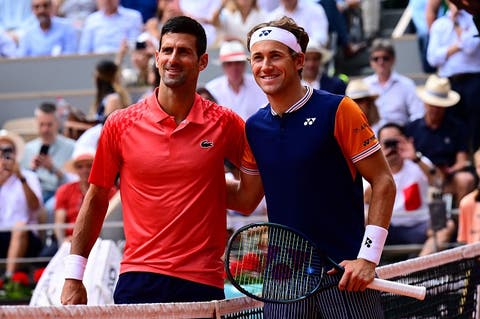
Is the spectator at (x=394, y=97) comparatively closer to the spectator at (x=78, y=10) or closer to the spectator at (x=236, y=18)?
the spectator at (x=236, y=18)

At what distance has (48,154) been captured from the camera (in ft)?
44.8

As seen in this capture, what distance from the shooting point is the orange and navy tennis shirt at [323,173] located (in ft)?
17.6

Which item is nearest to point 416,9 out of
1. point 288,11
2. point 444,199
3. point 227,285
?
point 288,11

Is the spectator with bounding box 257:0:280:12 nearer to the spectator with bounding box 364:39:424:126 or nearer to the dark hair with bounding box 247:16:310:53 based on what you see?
the spectator with bounding box 364:39:424:126

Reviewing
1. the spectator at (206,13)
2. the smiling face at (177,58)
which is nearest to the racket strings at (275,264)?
the smiling face at (177,58)

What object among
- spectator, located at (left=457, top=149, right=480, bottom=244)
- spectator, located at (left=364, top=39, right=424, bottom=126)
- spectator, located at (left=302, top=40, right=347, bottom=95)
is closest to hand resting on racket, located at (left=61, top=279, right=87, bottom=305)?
spectator, located at (left=457, top=149, right=480, bottom=244)

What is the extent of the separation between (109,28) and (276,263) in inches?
442

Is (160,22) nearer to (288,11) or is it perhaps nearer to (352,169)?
(288,11)

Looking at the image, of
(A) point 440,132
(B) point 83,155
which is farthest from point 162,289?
(A) point 440,132

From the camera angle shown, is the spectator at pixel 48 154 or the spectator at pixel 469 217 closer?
the spectator at pixel 469 217

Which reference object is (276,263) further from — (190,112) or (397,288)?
(190,112)

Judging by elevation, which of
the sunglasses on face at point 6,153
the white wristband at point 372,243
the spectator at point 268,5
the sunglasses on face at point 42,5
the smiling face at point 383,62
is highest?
the sunglasses on face at point 42,5

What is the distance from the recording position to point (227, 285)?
28.2 ft

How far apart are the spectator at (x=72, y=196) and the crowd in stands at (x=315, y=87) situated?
0.01m
